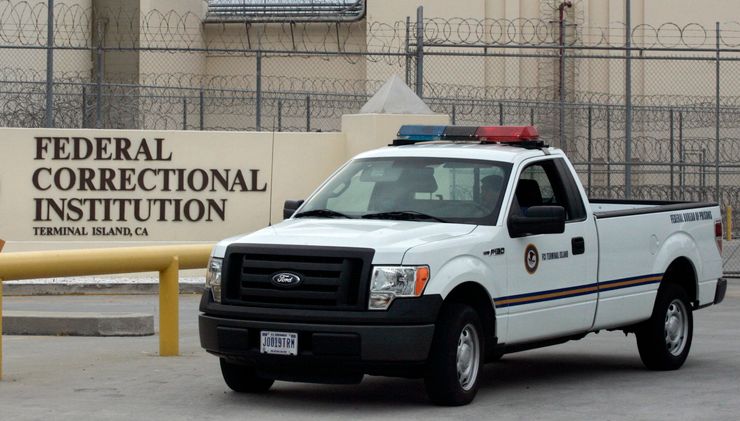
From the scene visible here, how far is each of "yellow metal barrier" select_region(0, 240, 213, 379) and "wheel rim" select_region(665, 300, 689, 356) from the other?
155 inches

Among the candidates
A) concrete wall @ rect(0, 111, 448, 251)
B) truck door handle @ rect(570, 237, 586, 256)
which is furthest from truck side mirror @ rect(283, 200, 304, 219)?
concrete wall @ rect(0, 111, 448, 251)

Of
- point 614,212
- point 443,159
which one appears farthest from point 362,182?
A: point 614,212

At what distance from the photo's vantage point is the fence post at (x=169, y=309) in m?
11.9

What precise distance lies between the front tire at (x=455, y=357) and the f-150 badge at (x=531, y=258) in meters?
0.73

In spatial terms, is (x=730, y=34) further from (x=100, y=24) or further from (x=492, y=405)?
(x=492, y=405)

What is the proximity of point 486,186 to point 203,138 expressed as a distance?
394 inches

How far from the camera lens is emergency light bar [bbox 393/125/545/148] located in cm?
1114

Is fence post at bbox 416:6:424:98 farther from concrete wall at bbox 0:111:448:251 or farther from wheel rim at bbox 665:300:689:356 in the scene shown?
wheel rim at bbox 665:300:689:356

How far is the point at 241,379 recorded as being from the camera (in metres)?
9.99

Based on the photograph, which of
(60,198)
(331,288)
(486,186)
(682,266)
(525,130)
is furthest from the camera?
(60,198)

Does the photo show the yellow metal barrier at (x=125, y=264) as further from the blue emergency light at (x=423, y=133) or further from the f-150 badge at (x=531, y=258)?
the f-150 badge at (x=531, y=258)

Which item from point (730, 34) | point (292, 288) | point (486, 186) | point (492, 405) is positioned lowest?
point (492, 405)

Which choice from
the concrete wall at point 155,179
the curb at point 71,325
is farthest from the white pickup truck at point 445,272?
the concrete wall at point 155,179

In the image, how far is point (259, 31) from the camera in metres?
35.3
